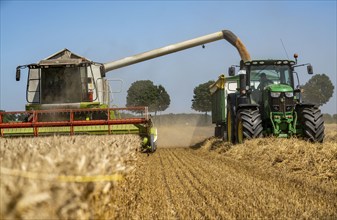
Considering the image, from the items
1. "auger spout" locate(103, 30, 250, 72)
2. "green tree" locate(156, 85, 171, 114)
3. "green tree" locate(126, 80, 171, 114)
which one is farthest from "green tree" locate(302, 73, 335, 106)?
"auger spout" locate(103, 30, 250, 72)

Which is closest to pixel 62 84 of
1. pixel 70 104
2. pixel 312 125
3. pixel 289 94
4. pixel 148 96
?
pixel 70 104

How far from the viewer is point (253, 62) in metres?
12.7

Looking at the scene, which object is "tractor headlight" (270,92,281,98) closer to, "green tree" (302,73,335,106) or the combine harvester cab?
the combine harvester cab

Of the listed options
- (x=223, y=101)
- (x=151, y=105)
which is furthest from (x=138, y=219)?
(x=151, y=105)

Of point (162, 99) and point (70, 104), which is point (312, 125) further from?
point (162, 99)

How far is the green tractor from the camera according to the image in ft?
37.7

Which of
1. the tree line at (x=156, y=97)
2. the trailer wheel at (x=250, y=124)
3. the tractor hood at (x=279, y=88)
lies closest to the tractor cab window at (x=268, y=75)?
the tractor hood at (x=279, y=88)

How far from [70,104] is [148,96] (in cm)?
5432

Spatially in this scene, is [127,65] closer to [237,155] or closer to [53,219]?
[237,155]

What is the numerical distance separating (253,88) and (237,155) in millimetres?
2438

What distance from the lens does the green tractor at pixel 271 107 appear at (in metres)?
11.5

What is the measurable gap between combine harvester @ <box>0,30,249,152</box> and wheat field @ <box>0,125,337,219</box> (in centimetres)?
128

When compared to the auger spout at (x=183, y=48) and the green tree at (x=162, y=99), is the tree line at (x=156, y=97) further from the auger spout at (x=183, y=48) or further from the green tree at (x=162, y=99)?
the auger spout at (x=183, y=48)

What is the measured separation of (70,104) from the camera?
12.4m
